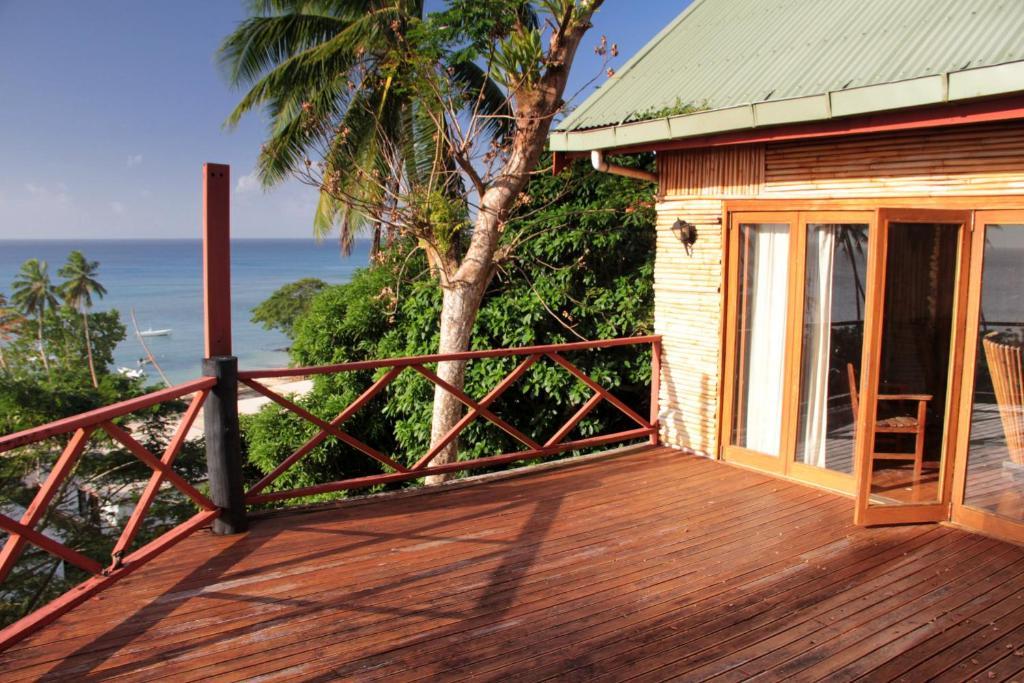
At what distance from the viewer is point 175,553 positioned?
A: 414 centimetres

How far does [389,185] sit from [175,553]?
5.09 meters

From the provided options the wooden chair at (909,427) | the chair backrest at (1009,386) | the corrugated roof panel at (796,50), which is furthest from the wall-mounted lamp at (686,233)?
the chair backrest at (1009,386)

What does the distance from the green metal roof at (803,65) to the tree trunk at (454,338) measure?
1811mm

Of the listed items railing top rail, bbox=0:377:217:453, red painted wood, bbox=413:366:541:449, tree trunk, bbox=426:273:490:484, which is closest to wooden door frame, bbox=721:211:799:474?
red painted wood, bbox=413:366:541:449

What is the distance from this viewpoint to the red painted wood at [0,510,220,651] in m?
3.16

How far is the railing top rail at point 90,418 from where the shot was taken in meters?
2.98

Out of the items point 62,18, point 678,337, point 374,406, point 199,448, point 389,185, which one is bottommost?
point 199,448

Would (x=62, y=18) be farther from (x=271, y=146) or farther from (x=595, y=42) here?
(x=595, y=42)

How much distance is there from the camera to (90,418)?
3.40m

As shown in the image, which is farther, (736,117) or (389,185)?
(389,185)

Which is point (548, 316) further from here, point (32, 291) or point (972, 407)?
point (32, 291)

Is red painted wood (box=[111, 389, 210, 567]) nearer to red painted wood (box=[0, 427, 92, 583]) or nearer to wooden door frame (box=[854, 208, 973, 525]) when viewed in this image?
red painted wood (box=[0, 427, 92, 583])

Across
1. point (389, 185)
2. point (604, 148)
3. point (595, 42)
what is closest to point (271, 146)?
point (389, 185)

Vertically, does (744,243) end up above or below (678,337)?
above
